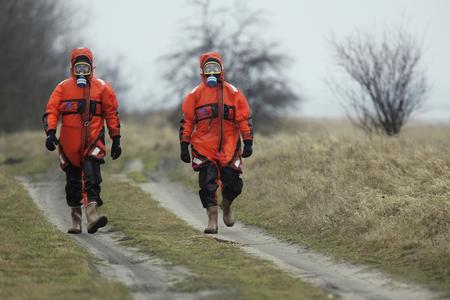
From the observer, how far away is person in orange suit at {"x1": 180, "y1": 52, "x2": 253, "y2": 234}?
10734 mm

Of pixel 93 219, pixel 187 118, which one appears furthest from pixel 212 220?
pixel 93 219

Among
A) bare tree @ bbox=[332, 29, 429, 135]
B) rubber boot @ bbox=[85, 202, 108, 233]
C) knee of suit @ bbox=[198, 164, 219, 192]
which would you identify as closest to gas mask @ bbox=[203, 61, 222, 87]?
knee of suit @ bbox=[198, 164, 219, 192]

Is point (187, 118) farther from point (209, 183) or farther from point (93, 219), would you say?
point (93, 219)

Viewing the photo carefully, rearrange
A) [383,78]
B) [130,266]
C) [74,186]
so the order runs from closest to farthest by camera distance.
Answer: [130,266], [74,186], [383,78]

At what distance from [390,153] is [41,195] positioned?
273 inches

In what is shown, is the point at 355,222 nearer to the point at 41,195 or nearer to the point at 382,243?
the point at 382,243

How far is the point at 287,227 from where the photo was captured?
1150 centimetres

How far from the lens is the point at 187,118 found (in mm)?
10742

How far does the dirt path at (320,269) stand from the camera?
7280mm

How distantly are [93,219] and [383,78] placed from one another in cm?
1221

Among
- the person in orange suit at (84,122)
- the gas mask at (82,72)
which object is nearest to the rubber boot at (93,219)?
the person in orange suit at (84,122)

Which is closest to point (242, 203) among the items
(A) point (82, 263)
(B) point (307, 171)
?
(B) point (307, 171)

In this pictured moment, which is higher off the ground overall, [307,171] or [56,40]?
[56,40]

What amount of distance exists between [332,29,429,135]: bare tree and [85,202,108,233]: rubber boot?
37.3 feet
